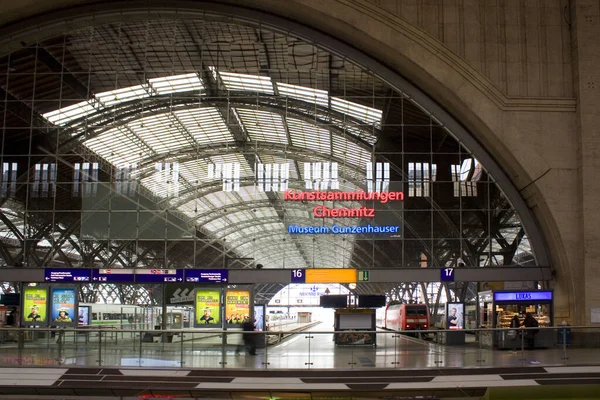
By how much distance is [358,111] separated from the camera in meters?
36.7

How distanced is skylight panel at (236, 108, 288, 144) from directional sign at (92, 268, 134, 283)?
338 inches

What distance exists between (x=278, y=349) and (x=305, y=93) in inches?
673

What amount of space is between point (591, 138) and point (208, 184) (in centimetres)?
1751

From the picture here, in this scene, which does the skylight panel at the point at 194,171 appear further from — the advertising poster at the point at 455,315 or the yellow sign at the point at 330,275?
the advertising poster at the point at 455,315

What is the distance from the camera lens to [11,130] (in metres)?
36.9

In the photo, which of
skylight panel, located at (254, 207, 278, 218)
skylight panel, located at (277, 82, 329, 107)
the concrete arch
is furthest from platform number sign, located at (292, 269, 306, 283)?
the concrete arch

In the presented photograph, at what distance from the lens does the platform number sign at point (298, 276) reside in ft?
115

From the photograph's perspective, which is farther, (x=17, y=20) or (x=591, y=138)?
(x=17, y=20)

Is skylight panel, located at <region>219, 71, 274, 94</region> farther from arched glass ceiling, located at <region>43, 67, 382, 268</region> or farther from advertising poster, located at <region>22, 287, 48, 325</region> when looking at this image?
advertising poster, located at <region>22, 287, 48, 325</region>

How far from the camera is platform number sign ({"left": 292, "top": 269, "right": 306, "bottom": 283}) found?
35.2 m

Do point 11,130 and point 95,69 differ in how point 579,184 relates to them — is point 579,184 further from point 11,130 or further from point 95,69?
point 11,130

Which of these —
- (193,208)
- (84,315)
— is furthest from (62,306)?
(193,208)

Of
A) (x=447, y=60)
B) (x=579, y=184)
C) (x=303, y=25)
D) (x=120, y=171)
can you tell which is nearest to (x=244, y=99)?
(x=303, y=25)

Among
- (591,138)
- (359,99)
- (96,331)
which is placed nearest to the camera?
(96,331)
